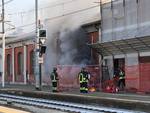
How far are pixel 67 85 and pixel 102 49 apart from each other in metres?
3.92

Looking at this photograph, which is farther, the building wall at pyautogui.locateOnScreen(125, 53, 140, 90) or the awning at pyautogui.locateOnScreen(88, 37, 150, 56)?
the awning at pyautogui.locateOnScreen(88, 37, 150, 56)

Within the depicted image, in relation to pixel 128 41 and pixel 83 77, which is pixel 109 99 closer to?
pixel 83 77

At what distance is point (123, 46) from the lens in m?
36.7

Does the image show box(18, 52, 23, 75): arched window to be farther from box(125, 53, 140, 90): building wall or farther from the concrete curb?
box(125, 53, 140, 90): building wall

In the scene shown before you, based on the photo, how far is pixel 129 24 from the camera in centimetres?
3769

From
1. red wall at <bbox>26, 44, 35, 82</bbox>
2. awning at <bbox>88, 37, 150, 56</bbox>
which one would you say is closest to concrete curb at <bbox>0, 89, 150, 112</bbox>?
awning at <bbox>88, 37, 150, 56</bbox>

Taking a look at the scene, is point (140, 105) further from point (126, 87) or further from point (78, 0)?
point (78, 0)

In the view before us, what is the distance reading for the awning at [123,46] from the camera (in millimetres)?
34188

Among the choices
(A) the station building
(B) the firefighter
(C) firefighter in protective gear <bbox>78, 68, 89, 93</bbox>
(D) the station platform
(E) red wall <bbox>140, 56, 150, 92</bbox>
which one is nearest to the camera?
(D) the station platform

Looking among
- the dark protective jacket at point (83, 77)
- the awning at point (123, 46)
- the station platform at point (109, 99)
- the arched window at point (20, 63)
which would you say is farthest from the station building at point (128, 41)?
the arched window at point (20, 63)

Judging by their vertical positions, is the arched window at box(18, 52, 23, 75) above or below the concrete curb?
above

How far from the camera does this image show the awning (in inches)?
1346

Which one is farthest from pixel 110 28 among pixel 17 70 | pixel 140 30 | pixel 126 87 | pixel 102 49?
pixel 17 70

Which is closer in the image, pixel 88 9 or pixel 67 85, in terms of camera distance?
pixel 67 85
